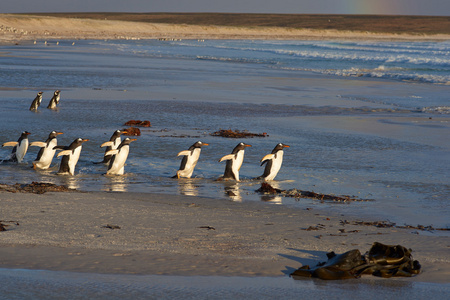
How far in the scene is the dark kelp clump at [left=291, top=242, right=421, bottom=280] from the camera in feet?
16.0

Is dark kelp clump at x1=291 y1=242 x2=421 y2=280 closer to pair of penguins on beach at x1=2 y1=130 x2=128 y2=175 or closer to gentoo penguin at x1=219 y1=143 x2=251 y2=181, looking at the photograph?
gentoo penguin at x1=219 y1=143 x2=251 y2=181

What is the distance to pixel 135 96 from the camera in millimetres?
19750

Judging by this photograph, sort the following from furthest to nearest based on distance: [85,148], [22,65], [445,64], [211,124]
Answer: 1. [445,64]
2. [22,65]
3. [211,124]
4. [85,148]

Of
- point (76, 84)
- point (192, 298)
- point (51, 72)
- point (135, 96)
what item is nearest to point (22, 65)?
point (51, 72)

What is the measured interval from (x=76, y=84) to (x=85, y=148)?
11525mm

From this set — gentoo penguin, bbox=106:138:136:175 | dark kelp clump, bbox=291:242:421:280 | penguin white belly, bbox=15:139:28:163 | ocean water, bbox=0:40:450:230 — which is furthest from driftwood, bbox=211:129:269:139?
dark kelp clump, bbox=291:242:421:280

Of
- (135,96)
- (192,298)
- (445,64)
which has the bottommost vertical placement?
(192,298)

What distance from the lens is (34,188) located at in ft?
25.9

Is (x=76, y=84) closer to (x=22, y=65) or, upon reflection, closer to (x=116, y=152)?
(x=22, y=65)

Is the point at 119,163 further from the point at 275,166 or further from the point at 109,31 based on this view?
the point at 109,31

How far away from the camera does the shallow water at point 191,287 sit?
4.31 metres

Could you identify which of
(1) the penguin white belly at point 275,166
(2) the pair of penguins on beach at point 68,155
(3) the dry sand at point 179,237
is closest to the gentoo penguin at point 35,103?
(2) the pair of penguins on beach at point 68,155

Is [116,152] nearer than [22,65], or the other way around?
[116,152]

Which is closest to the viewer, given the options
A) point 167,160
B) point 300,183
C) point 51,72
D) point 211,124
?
point 300,183
